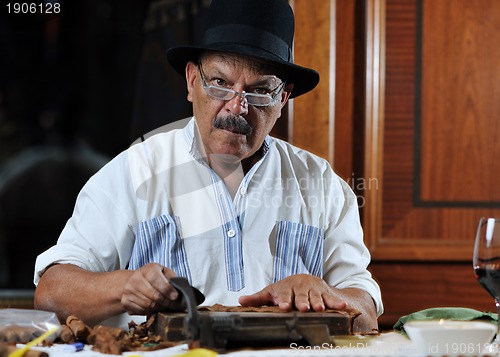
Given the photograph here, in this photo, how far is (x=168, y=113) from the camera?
3.38 metres

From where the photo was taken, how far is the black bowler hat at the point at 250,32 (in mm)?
2020

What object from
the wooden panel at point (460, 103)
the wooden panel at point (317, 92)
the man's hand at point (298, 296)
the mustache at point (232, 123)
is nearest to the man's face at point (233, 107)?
the mustache at point (232, 123)

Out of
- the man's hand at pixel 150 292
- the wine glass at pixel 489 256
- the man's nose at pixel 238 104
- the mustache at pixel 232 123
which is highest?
the man's nose at pixel 238 104

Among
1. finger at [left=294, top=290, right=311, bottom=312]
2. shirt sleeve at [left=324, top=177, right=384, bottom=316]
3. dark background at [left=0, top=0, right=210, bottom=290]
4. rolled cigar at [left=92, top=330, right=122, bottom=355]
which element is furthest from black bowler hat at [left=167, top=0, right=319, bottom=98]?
dark background at [left=0, top=0, right=210, bottom=290]

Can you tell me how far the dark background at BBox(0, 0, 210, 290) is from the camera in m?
3.39

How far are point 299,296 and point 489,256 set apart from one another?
1.25ft

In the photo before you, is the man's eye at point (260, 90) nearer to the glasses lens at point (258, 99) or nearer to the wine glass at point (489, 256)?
the glasses lens at point (258, 99)

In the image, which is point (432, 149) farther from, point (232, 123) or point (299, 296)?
point (299, 296)

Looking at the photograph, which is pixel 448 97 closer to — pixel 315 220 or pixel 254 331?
pixel 315 220

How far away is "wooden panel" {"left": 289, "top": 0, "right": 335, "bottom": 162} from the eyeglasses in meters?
0.74

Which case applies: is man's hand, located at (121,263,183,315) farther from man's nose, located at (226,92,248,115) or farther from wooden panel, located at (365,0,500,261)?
wooden panel, located at (365,0,500,261)

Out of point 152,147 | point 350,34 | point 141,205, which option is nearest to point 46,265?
point 141,205

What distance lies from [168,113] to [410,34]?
1.17 metres

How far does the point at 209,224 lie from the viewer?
2094 millimetres
